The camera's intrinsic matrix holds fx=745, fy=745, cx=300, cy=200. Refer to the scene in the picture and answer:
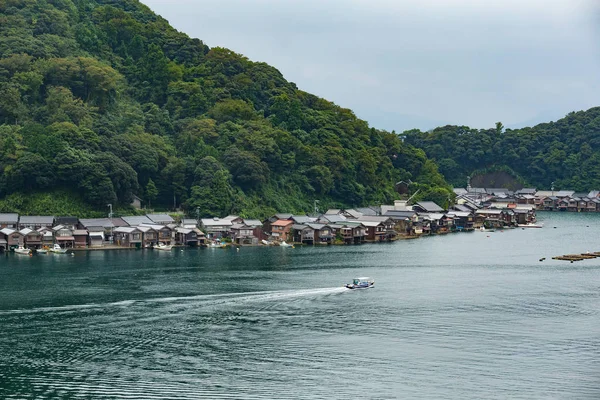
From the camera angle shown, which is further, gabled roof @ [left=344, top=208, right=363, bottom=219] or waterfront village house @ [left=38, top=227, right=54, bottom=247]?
gabled roof @ [left=344, top=208, right=363, bottom=219]

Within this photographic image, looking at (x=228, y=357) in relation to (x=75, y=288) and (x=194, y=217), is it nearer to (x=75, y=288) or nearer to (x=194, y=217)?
(x=75, y=288)

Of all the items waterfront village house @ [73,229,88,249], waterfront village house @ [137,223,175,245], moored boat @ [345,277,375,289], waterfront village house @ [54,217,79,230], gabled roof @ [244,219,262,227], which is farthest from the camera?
gabled roof @ [244,219,262,227]

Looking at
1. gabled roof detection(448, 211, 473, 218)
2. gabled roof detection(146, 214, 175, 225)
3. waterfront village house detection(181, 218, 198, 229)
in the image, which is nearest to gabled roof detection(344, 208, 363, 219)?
gabled roof detection(448, 211, 473, 218)

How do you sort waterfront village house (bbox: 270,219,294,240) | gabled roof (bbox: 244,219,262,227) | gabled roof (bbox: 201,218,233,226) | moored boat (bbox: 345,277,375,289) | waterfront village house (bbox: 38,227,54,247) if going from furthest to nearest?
waterfront village house (bbox: 270,219,294,240), gabled roof (bbox: 244,219,262,227), gabled roof (bbox: 201,218,233,226), waterfront village house (bbox: 38,227,54,247), moored boat (bbox: 345,277,375,289)

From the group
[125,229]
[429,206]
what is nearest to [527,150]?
[429,206]

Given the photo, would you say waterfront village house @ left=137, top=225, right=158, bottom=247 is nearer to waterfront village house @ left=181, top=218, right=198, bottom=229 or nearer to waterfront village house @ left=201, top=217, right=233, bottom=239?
waterfront village house @ left=181, top=218, right=198, bottom=229

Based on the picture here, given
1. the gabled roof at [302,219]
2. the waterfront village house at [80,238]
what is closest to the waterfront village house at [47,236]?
the waterfront village house at [80,238]
